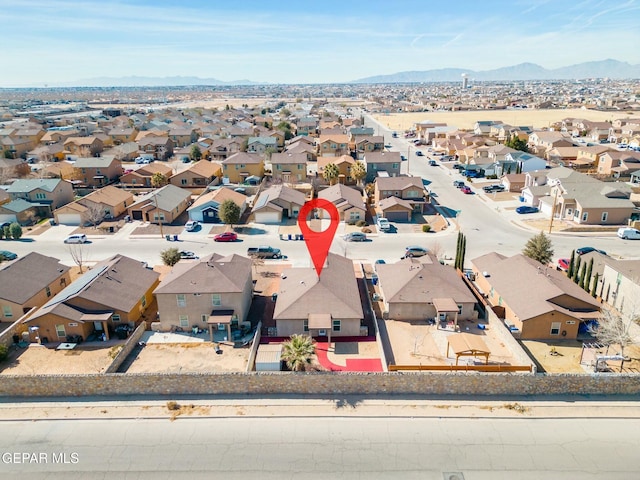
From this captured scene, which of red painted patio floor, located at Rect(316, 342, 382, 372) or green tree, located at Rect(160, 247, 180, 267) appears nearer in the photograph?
red painted patio floor, located at Rect(316, 342, 382, 372)

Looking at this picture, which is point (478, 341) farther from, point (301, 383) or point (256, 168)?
point (256, 168)

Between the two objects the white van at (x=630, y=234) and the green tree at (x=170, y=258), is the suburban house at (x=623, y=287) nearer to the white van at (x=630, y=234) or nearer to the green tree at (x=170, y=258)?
the white van at (x=630, y=234)

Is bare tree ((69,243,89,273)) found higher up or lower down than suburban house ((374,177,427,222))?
lower down

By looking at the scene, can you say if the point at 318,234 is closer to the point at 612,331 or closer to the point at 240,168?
the point at 612,331

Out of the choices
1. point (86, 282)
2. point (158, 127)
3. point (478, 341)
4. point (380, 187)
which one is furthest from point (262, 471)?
point (158, 127)

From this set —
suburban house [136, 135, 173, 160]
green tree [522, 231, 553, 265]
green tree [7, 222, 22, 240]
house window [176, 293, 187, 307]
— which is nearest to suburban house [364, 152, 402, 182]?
green tree [522, 231, 553, 265]

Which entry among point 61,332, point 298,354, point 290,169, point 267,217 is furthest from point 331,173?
point 298,354

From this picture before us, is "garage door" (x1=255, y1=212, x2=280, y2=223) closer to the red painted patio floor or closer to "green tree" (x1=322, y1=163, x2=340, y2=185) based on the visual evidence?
"green tree" (x1=322, y1=163, x2=340, y2=185)
